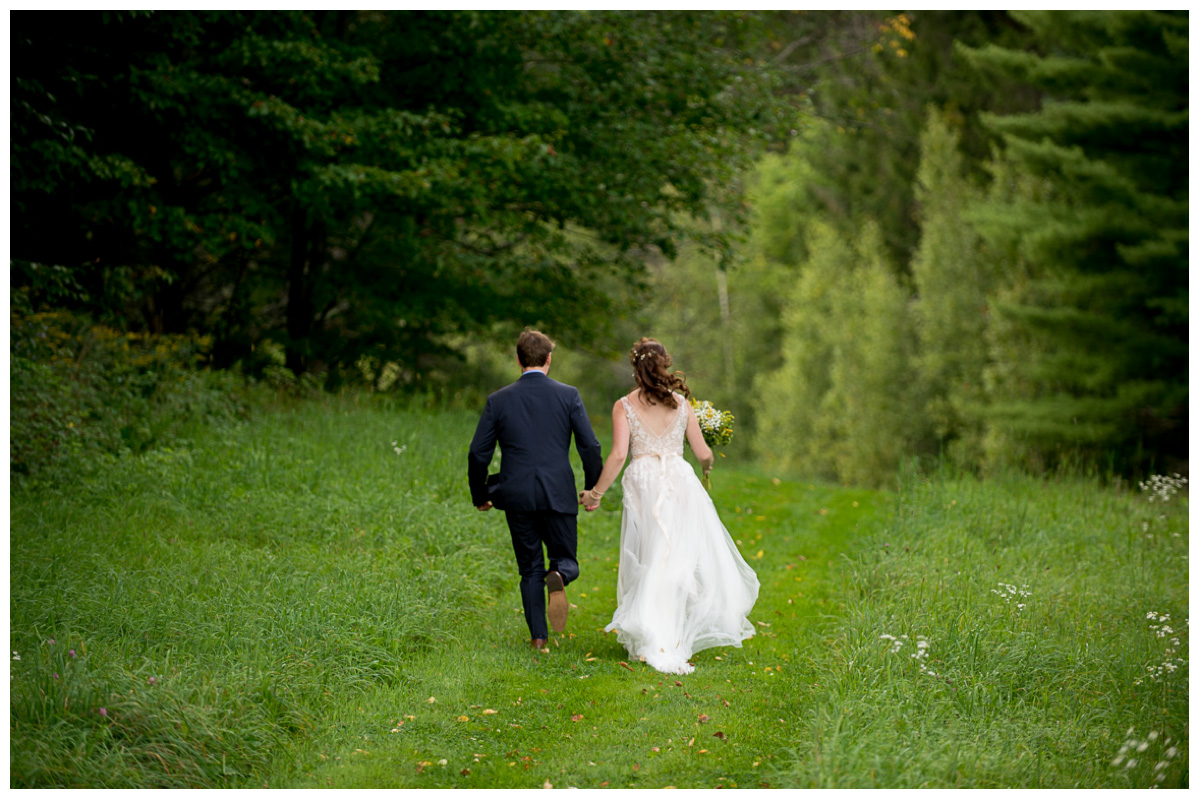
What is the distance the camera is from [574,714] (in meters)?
5.21

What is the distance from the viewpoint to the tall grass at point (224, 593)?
14.5ft

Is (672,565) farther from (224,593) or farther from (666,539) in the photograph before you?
(224,593)

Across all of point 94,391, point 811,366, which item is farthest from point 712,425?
point 811,366

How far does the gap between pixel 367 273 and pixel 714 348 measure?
28982 millimetres

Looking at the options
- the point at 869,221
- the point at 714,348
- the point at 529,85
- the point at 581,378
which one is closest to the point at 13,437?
the point at 529,85

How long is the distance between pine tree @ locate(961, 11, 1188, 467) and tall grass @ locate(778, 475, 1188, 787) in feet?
29.0

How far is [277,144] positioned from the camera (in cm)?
1277

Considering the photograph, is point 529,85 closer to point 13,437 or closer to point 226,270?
point 226,270

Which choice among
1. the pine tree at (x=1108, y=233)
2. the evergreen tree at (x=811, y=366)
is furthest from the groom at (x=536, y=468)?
the evergreen tree at (x=811, y=366)

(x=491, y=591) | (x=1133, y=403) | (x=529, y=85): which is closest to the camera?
(x=491, y=591)

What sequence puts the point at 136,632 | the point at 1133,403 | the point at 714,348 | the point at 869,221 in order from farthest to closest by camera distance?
the point at 714,348 < the point at 869,221 < the point at 1133,403 < the point at 136,632

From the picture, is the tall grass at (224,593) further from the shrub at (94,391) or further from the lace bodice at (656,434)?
the lace bodice at (656,434)

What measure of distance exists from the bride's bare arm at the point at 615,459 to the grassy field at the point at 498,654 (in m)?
1.02

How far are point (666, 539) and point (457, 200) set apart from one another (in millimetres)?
8003
